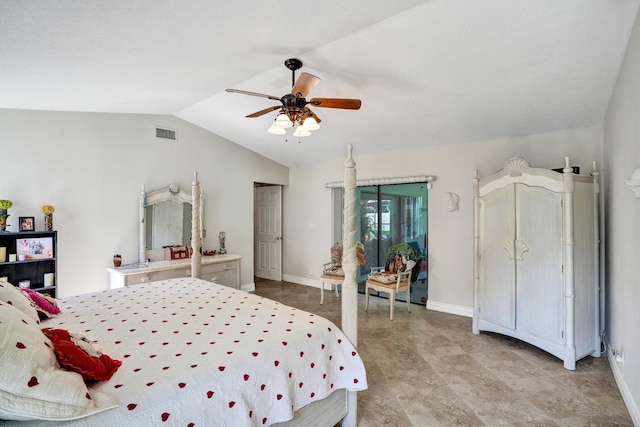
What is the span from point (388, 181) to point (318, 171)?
4.81ft

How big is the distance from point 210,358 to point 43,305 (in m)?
1.37

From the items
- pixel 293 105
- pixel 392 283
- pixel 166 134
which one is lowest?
pixel 392 283

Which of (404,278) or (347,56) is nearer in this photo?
(347,56)

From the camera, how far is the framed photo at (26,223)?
330 centimetres

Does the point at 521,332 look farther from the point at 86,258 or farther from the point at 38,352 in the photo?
the point at 86,258

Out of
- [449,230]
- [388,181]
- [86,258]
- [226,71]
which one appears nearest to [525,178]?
[449,230]

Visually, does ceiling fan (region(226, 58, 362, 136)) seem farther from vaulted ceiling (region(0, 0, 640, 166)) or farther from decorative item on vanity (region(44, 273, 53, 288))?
decorative item on vanity (region(44, 273, 53, 288))

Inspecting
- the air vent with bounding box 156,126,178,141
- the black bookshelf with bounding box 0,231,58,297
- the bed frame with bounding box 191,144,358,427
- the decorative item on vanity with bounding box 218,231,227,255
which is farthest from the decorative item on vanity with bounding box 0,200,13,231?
the bed frame with bounding box 191,144,358,427

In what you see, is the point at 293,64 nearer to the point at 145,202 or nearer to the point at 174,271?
the point at 145,202

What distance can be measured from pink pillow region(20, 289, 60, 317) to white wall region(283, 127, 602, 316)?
389 cm

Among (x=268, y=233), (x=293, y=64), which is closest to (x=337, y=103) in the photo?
(x=293, y=64)

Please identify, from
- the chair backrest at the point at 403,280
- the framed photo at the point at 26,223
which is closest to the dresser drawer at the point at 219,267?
the framed photo at the point at 26,223

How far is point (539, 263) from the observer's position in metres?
3.08

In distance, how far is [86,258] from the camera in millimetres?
3855
